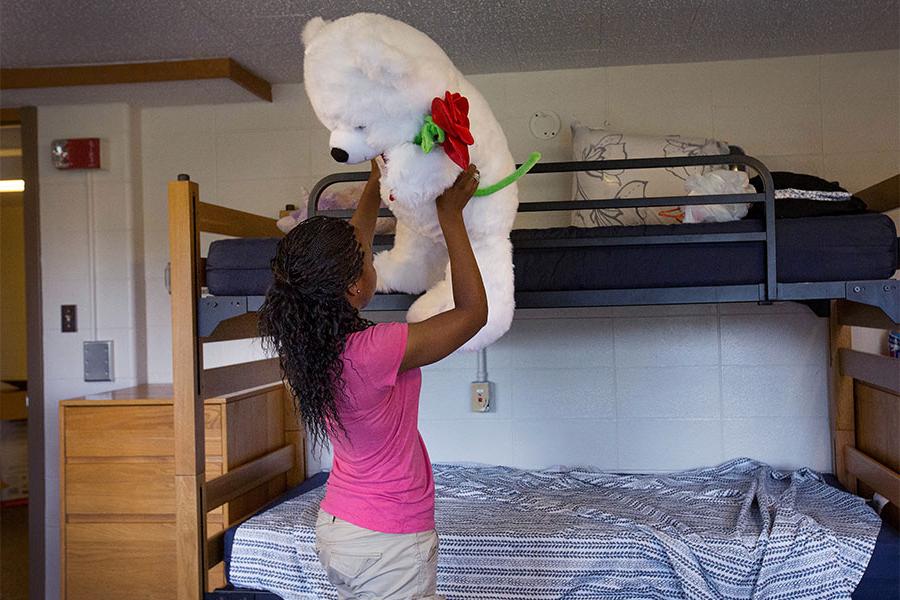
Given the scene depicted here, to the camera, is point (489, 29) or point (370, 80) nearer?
point (370, 80)

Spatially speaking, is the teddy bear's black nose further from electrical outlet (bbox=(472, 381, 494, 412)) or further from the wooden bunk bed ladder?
electrical outlet (bbox=(472, 381, 494, 412))

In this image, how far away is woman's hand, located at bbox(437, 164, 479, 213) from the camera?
1.59 m

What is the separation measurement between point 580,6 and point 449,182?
1242mm

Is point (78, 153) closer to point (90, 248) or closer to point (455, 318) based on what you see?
point (90, 248)

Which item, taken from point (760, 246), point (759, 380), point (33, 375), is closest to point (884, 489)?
point (759, 380)

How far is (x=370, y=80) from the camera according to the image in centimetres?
148

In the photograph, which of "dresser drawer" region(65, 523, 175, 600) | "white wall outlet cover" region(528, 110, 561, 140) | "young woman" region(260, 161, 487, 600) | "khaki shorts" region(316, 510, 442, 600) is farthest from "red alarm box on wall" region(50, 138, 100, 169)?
"khaki shorts" region(316, 510, 442, 600)

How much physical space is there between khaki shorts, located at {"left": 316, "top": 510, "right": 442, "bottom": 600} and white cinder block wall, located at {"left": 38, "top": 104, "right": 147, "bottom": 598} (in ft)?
6.83

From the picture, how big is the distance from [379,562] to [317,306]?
46 cm

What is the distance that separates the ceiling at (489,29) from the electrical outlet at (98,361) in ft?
3.52

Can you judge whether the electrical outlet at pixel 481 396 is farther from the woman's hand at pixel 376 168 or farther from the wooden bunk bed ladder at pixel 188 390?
the woman's hand at pixel 376 168

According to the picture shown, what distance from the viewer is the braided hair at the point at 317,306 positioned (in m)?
1.43

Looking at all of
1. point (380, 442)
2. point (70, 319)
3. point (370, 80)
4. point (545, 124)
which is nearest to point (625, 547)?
point (380, 442)

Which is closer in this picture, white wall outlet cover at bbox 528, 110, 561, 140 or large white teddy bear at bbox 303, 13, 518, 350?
large white teddy bear at bbox 303, 13, 518, 350
